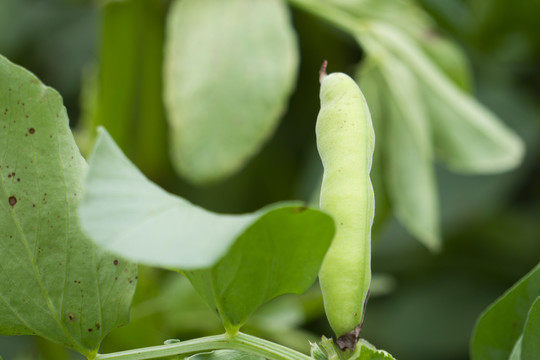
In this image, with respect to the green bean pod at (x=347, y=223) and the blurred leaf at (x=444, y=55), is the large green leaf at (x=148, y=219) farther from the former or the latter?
the blurred leaf at (x=444, y=55)

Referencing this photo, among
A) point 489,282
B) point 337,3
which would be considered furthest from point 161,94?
point 489,282

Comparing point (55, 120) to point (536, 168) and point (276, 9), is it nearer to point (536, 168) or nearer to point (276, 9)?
point (276, 9)

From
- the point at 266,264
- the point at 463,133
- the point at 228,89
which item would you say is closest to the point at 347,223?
the point at 266,264

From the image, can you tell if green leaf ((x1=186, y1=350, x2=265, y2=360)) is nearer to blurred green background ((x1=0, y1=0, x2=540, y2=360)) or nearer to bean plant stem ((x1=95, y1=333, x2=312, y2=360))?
bean plant stem ((x1=95, y1=333, x2=312, y2=360))

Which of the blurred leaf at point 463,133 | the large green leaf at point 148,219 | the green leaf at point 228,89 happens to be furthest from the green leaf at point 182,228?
the blurred leaf at point 463,133

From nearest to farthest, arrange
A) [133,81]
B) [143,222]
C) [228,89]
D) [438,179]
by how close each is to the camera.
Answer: [143,222] < [228,89] < [133,81] < [438,179]

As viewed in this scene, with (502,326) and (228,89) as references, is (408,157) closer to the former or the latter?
(228,89)

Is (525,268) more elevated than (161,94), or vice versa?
(161,94)
